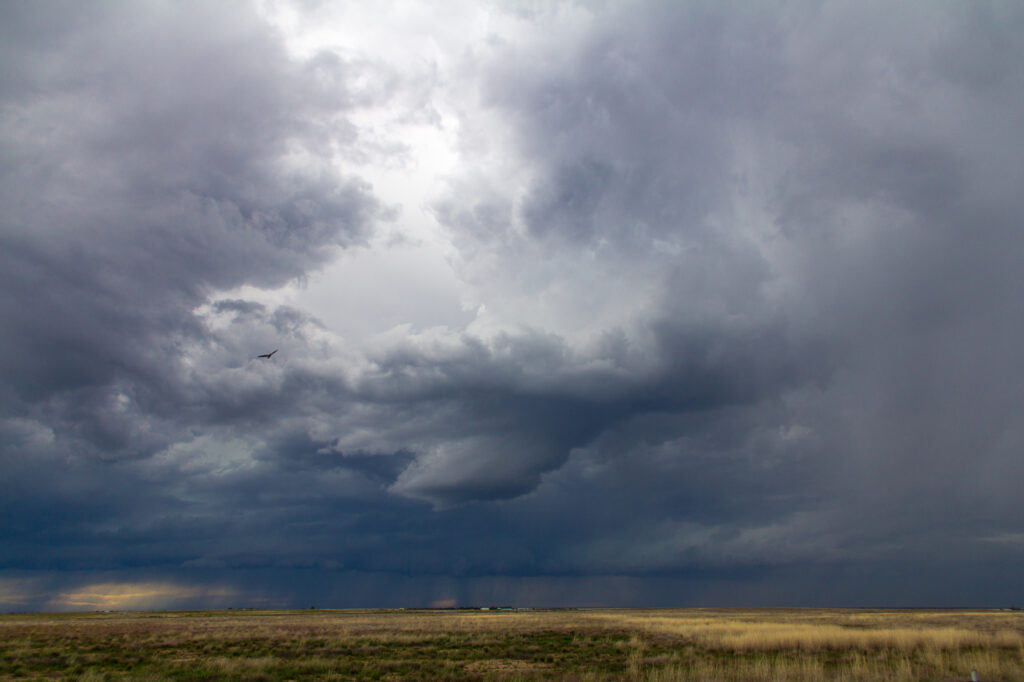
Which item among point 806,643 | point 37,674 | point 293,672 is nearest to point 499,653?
point 293,672

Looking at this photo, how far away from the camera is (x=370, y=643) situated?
47.3 meters

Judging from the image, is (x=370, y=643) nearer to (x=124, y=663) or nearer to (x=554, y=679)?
(x=124, y=663)

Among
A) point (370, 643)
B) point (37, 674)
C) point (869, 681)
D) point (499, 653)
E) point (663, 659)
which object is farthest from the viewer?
point (370, 643)

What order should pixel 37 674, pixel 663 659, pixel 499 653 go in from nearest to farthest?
pixel 37 674 < pixel 663 659 < pixel 499 653

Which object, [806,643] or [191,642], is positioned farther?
[191,642]

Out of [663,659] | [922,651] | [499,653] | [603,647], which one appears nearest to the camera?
[663,659]

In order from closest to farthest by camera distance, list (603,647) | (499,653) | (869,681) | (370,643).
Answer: (869,681), (499,653), (603,647), (370,643)

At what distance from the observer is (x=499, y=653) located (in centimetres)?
3981

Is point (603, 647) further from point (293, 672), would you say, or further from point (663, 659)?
point (293, 672)

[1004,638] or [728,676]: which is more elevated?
[728,676]

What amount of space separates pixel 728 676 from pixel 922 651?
66.2 feet

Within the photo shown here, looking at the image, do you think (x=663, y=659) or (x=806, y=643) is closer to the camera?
(x=663, y=659)

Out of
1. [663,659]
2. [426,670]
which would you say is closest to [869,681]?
[663,659]

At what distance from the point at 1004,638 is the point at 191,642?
63.4 meters
